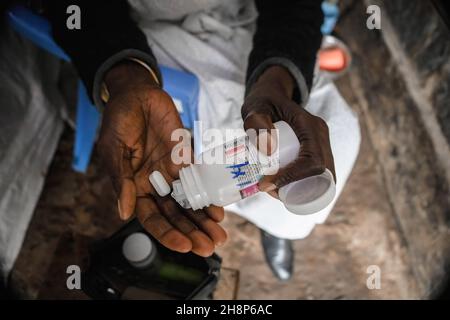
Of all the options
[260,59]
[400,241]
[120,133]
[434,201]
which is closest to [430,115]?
[434,201]

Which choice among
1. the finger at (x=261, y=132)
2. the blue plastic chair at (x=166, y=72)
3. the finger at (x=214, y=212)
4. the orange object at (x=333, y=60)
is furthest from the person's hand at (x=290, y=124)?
the orange object at (x=333, y=60)

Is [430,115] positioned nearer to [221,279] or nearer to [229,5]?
[229,5]

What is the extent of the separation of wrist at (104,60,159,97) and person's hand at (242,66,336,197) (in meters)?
0.26

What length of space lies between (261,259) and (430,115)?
0.76 metres

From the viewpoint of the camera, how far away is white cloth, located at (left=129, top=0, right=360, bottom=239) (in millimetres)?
1056

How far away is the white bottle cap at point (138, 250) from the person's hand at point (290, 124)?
0.38 metres

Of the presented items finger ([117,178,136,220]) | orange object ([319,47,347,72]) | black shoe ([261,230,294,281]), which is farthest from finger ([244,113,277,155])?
orange object ([319,47,347,72])

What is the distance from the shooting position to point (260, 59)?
975 millimetres

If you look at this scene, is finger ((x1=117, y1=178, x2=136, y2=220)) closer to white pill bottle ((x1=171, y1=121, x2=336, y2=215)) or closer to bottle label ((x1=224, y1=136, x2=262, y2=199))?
white pill bottle ((x1=171, y1=121, x2=336, y2=215))

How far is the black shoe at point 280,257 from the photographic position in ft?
4.56

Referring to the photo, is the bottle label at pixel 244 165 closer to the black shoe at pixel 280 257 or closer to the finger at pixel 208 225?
the finger at pixel 208 225

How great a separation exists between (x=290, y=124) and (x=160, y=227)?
336 millimetres

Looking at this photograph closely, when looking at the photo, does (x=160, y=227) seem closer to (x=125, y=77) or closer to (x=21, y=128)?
(x=125, y=77)

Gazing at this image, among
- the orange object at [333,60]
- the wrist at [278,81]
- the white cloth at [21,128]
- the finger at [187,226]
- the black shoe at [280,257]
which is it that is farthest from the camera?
the orange object at [333,60]
